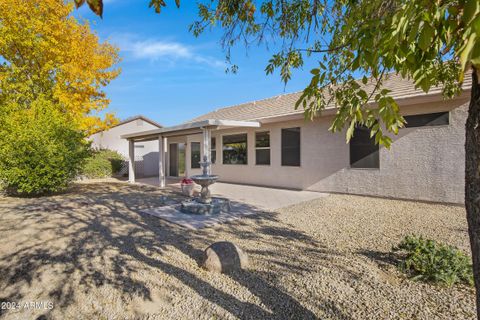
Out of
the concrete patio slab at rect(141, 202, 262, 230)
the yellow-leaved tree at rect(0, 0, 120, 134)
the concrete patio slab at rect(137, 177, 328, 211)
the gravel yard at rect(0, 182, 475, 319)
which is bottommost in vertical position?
the gravel yard at rect(0, 182, 475, 319)

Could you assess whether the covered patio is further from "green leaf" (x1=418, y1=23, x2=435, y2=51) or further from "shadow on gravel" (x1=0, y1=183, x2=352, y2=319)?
"green leaf" (x1=418, y1=23, x2=435, y2=51)

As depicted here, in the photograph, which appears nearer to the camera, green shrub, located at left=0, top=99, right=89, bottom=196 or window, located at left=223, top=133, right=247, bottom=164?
green shrub, located at left=0, top=99, right=89, bottom=196

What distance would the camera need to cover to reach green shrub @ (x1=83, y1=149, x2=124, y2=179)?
15927mm


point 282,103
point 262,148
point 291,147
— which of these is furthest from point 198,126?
point 282,103

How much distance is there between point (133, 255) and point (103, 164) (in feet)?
48.5

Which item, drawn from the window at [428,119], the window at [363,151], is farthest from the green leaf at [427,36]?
the window at [363,151]

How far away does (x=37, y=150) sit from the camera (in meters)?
9.22

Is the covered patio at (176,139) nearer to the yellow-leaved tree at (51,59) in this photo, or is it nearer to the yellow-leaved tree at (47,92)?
the yellow-leaved tree at (47,92)

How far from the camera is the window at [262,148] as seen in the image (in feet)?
38.3

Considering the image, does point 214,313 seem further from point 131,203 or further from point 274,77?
point 131,203

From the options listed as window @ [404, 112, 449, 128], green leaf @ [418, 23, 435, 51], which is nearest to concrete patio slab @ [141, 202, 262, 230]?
green leaf @ [418, 23, 435, 51]

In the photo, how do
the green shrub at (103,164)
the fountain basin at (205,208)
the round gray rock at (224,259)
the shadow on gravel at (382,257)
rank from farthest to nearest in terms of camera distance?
the green shrub at (103,164)
the fountain basin at (205,208)
the shadow on gravel at (382,257)
the round gray rock at (224,259)

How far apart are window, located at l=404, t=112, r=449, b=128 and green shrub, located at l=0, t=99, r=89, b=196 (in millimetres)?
12324

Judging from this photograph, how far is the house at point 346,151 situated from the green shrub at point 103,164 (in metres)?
4.11
